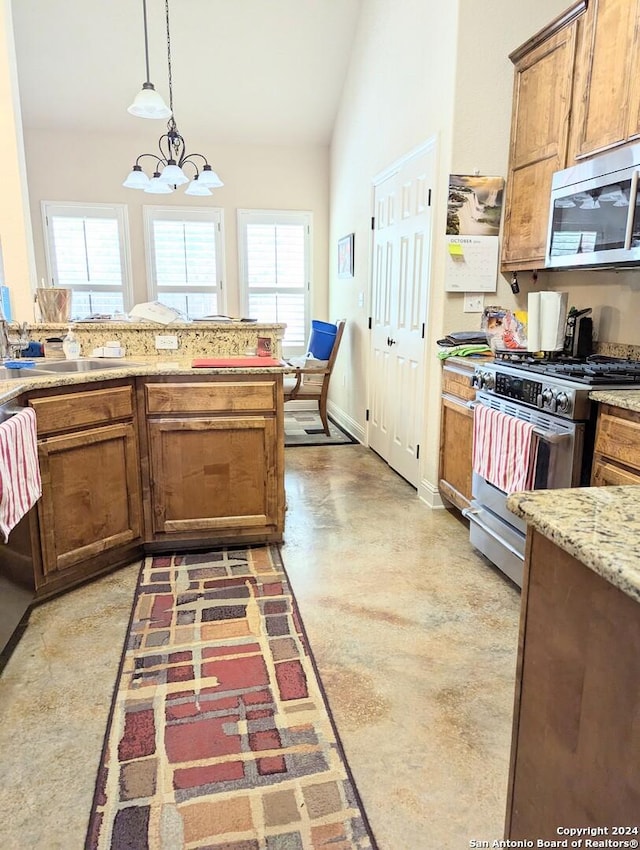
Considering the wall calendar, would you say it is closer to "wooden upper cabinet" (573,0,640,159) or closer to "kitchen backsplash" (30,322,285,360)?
"wooden upper cabinet" (573,0,640,159)

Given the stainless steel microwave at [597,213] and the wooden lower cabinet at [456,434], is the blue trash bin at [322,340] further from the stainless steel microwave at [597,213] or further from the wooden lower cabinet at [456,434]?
the stainless steel microwave at [597,213]

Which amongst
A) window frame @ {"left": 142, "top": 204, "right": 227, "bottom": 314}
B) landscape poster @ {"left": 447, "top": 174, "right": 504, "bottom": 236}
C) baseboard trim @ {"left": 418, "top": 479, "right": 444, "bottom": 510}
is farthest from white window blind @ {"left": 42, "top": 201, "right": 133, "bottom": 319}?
baseboard trim @ {"left": 418, "top": 479, "right": 444, "bottom": 510}

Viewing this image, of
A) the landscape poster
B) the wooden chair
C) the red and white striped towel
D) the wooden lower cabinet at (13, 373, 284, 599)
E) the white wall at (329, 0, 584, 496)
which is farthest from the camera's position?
the wooden chair

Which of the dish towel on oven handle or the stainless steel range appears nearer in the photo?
the stainless steel range

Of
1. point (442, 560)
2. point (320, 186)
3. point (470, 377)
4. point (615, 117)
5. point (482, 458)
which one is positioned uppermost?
point (320, 186)

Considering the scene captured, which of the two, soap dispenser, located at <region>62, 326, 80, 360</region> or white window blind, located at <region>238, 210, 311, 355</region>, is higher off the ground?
white window blind, located at <region>238, 210, 311, 355</region>

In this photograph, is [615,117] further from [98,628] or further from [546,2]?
[98,628]

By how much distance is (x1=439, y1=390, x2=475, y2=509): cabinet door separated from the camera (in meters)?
2.95

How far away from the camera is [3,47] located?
3.05 m

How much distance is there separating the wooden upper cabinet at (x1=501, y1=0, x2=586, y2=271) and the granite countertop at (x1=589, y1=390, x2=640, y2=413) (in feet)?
3.60

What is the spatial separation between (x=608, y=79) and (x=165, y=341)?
239 centimetres

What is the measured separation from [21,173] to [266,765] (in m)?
3.36

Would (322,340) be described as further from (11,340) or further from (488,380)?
(11,340)

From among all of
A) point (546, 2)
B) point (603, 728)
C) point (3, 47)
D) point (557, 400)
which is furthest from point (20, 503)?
point (546, 2)
